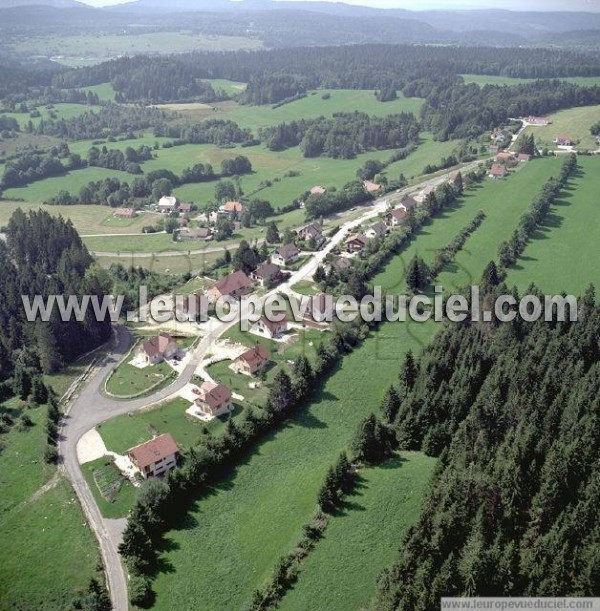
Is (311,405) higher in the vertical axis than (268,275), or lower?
lower

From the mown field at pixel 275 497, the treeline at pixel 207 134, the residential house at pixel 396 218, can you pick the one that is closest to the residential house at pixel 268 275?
the mown field at pixel 275 497

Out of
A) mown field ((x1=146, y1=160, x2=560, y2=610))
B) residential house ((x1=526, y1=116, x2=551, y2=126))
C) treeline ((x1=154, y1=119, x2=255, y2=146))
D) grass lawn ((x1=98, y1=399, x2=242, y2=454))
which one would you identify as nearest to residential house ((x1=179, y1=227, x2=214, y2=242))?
mown field ((x1=146, y1=160, x2=560, y2=610))

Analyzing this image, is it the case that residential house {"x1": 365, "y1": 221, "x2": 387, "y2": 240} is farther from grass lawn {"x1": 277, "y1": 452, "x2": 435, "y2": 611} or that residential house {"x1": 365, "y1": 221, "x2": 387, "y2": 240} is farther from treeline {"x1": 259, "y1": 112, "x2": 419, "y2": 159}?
treeline {"x1": 259, "y1": 112, "x2": 419, "y2": 159}

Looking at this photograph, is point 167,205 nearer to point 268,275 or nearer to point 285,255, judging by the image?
point 285,255

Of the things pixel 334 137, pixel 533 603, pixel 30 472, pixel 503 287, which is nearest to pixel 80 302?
pixel 30 472

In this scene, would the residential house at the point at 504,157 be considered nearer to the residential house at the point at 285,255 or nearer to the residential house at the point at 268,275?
the residential house at the point at 285,255

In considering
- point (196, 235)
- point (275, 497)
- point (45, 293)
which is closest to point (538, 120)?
point (196, 235)
